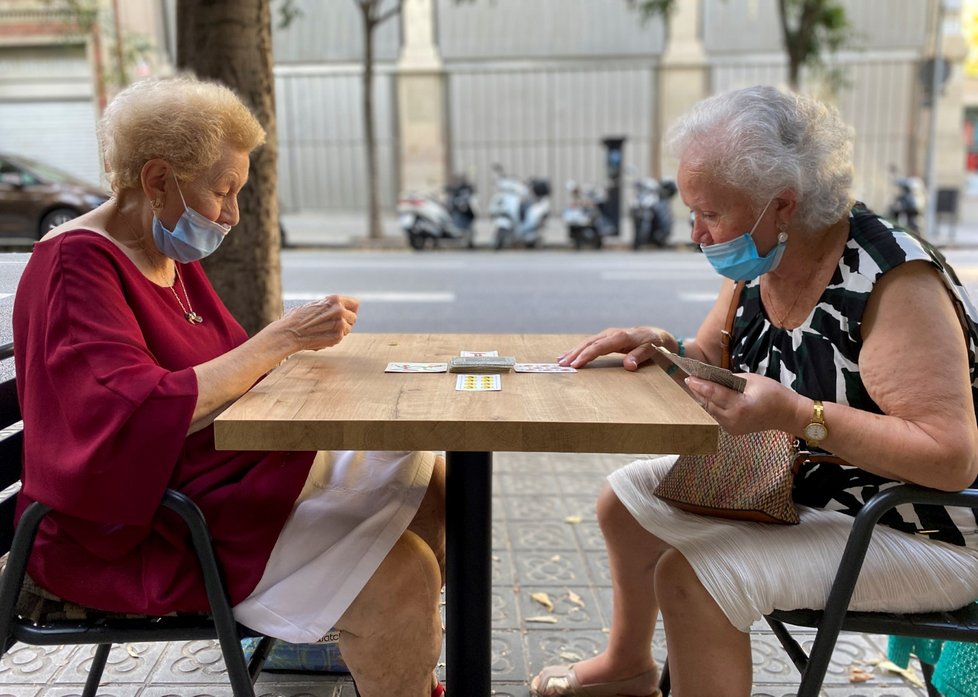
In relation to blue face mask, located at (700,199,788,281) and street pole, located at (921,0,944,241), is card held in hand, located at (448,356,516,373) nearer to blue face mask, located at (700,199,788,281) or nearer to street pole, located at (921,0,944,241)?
blue face mask, located at (700,199,788,281)

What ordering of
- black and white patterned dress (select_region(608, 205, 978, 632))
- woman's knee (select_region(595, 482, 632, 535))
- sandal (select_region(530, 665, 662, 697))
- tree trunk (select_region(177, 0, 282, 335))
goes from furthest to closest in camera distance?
tree trunk (select_region(177, 0, 282, 335)) < sandal (select_region(530, 665, 662, 697)) < woman's knee (select_region(595, 482, 632, 535)) < black and white patterned dress (select_region(608, 205, 978, 632))

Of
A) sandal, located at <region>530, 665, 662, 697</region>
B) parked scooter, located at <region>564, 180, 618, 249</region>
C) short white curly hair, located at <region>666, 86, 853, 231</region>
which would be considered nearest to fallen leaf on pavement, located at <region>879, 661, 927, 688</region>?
sandal, located at <region>530, 665, 662, 697</region>

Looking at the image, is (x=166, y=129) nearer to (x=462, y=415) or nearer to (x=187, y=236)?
(x=187, y=236)

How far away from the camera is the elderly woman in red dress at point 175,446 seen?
1474 millimetres

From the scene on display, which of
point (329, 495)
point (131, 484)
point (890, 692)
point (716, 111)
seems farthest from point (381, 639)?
point (890, 692)

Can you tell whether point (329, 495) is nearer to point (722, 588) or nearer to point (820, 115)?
point (722, 588)

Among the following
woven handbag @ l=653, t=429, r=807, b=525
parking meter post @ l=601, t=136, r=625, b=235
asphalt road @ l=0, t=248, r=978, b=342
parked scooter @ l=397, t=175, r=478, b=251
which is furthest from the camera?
parking meter post @ l=601, t=136, r=625, b=235

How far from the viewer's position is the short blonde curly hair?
1684 millimetres

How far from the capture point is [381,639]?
63.6 inches

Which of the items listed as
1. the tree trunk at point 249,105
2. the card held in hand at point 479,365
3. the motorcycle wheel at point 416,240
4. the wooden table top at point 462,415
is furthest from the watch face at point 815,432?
the motorcycle wheel at point 416,240

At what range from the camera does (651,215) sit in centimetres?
1331

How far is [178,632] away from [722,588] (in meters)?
1.03

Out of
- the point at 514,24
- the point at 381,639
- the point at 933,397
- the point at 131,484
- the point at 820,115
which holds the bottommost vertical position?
the point at 381,639

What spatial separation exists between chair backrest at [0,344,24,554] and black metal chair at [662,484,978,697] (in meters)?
1.53
